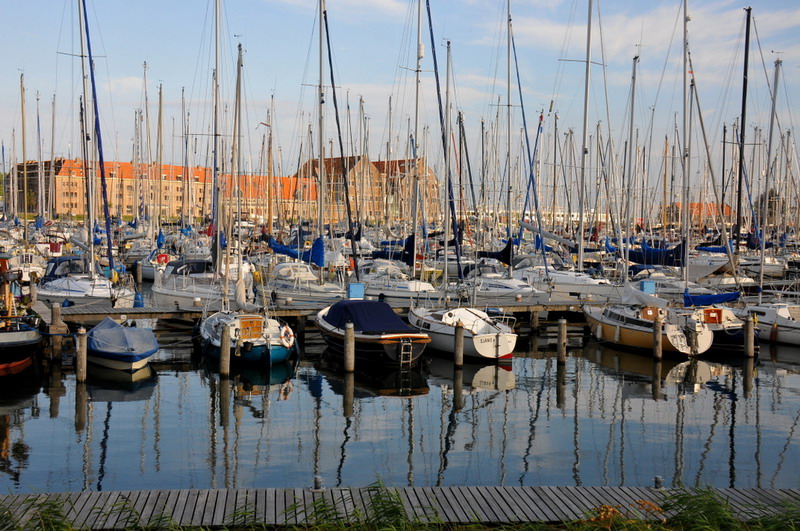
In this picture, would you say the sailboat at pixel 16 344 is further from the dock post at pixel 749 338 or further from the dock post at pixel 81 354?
the dock post at pixel 749 338

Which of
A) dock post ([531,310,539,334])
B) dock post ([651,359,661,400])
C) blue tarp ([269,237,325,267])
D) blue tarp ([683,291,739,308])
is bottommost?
dock post ([651,359,661,400])

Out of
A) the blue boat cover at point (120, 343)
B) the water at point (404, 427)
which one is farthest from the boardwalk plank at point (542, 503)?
the blue boat cover at point (120, 343)

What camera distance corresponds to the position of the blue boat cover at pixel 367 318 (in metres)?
26.8

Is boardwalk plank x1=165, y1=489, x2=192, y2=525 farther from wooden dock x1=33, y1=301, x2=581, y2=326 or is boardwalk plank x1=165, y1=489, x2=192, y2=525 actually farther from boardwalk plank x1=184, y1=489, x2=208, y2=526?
wooden dock x1=33, y1=301, x2=581, y2=326

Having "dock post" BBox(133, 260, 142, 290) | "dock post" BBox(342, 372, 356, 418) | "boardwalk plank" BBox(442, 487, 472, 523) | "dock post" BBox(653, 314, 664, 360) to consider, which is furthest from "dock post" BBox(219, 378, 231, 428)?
"dock post" BBox(133, 260, 142, 290)

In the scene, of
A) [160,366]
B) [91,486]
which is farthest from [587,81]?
[91,486]

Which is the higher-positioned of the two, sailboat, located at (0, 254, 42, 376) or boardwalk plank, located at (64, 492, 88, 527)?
sailboat, located at (0, 254, 42, 376)

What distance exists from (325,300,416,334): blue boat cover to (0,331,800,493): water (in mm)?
1536

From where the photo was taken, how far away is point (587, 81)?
37312mm

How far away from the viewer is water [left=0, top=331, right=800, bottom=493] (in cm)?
1600

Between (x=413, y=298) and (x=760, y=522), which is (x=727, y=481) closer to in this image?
(x=760, y=522)

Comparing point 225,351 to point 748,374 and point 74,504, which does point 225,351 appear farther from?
point 748,374

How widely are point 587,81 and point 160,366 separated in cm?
2200

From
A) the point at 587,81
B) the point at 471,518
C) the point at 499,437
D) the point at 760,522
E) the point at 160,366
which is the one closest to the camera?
the point at 760,522
